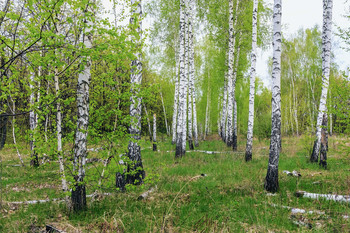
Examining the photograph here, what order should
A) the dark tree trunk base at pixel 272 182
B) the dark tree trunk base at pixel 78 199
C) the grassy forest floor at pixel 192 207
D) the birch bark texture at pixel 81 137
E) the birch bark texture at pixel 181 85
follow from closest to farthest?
the grassy forest floor at pixel 192 207 < the birch bark texture at pixel 81 137 < the dark tree trunk base at pixel 78 199 < the dark tree trunk base at pixel 272 182 < the birch bark texture at pixel 181 85

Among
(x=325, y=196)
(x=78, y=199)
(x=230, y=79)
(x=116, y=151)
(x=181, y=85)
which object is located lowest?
(x=325, y=196)

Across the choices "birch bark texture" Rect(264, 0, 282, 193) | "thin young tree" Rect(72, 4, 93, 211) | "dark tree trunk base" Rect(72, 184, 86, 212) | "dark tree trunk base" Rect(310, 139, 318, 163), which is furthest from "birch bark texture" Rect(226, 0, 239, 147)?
"dark tree trunk base" Rect(72, 184, 86, 212)

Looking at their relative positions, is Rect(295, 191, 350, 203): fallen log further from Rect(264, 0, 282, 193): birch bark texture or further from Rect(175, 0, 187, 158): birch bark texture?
Rect(175, 0, 187, 158): birch bark texture

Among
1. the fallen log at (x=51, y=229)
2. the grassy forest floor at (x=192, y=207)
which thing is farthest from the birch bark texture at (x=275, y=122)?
the fallen log at (x=51, y=229)

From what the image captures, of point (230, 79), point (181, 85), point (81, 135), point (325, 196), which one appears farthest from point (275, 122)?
point (230, 79)

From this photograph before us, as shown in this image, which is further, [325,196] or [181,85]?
[181,85]

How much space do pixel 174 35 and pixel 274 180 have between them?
15.9 m

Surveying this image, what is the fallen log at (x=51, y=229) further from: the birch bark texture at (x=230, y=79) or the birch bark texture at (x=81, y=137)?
the birch bark texture at (x=230, y=79)

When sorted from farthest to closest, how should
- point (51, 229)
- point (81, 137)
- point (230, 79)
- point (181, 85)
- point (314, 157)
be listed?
1. point (230, 79)
2. point (181, 85)
3. point (314, 157)
4. point (81, 137)
5. point (51, 229)

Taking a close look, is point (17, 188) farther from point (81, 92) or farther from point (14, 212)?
point (81, 92)

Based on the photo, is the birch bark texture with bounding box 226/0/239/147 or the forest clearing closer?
the forest clearing

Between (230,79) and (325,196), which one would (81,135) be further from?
(230,79)

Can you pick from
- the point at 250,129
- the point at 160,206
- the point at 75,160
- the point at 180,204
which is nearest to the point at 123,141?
the point at 75,160

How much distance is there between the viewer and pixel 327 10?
30.1ft
